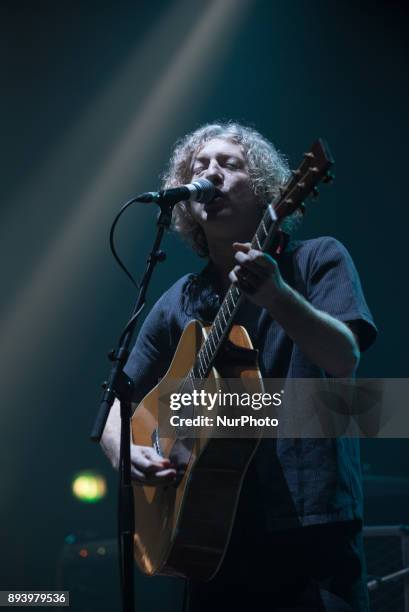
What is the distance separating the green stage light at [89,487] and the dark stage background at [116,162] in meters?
0.06

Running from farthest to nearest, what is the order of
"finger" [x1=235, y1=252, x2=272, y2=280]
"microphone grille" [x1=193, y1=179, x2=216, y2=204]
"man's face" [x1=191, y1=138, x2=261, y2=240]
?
"man's face" [x1=191, y1=138, x2=261, y2=240] < "microphone grille" [x1=193, y1=179, x2=216, y2=204] < "finger" [x1=235, y1=252, x2=272, y2=280]

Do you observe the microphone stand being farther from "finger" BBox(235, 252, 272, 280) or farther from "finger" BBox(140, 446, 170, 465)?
"finger" BBox(235, 252, 272, 280)

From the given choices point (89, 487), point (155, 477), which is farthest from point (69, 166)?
point (155, 477)

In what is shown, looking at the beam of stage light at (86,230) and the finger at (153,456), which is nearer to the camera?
the finger at (153,456)

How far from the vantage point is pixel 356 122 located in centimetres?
464

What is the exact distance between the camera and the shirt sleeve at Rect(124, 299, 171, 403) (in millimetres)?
2301

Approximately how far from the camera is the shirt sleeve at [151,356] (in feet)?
7.55

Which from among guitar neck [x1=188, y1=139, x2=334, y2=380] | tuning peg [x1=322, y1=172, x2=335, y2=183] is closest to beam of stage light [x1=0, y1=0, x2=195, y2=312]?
guitar neck [x1=188, y1=139, x2=334, y2=380]

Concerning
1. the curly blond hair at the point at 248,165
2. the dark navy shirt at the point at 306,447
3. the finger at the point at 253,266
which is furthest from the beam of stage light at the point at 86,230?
the finger at the point at 253,266

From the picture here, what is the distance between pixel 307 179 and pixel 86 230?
3.04 m

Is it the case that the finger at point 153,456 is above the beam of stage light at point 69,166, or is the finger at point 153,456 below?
below

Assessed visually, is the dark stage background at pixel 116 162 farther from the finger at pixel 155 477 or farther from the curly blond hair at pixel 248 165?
the finger at pixel 155 477

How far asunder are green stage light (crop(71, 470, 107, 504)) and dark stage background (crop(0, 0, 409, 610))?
0.20 feet

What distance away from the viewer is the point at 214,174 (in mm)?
2168
